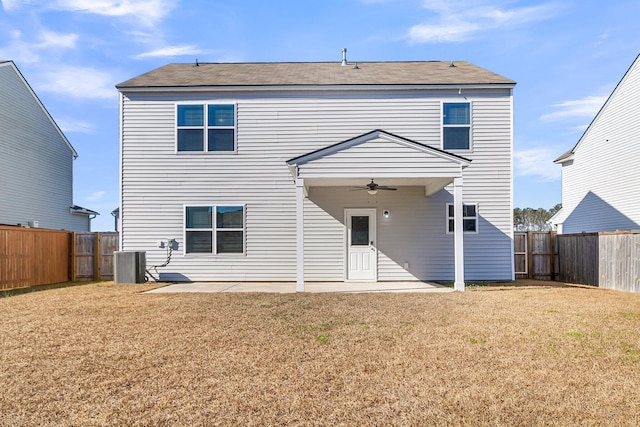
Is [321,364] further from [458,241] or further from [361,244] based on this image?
[361,244]

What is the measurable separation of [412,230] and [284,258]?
3913mm

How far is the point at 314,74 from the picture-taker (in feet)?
43.9

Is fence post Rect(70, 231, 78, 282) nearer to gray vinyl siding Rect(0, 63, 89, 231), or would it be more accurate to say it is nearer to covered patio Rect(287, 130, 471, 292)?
gray vinyl siding Rect(0, 63, 89, 231)

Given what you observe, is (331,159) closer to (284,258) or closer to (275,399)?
(284,258)

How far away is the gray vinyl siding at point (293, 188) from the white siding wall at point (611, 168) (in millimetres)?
6686

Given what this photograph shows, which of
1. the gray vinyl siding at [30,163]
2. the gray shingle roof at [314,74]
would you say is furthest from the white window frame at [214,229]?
the gray vinyl siding at [30,163]

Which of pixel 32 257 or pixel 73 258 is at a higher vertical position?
pixel 32 257

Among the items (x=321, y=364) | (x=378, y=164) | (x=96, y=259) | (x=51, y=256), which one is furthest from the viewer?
(x=96, y=259)

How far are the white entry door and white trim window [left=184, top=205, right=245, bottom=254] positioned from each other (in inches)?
126

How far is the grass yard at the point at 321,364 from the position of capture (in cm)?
331

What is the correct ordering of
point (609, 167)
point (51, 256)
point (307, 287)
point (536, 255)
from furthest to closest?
point (609, 167) → point (536, 255) → point (51, 256) → point (307, 287)

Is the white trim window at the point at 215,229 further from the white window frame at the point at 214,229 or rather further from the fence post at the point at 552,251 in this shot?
the fence post at the point at 552,251

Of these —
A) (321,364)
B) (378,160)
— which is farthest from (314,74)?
(321,364)

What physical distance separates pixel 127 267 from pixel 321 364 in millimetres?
9198
